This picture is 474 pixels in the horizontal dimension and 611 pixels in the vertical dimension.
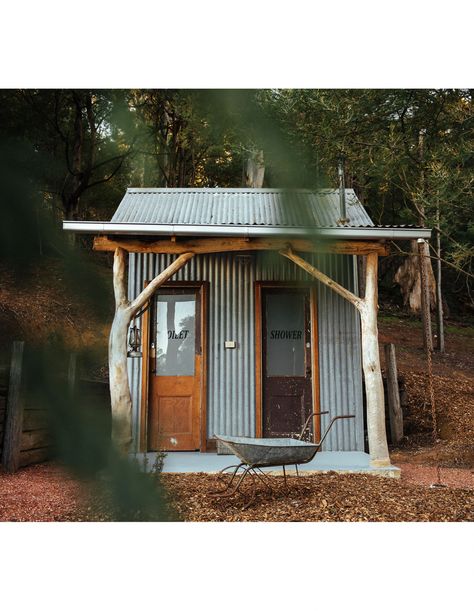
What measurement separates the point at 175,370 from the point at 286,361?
1378 mm

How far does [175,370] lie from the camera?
284 inches

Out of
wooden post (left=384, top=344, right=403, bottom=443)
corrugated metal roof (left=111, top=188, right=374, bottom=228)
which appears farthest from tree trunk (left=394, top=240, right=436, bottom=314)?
corrugated metal roof (left=111, top=188, right=374, bottom=228)

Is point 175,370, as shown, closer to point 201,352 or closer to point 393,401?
point 201,352

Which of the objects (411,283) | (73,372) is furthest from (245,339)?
(411,283)

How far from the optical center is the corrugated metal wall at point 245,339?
23.3 ft

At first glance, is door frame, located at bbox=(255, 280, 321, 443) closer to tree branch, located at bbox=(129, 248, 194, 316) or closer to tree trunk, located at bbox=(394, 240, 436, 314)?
tree branch, located at bbox=(129, 248, 194, 316)

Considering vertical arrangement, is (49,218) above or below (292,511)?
above

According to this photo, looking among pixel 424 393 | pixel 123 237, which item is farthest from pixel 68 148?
pixel 424 393

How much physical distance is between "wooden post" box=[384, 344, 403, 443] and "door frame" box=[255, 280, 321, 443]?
2.25 m

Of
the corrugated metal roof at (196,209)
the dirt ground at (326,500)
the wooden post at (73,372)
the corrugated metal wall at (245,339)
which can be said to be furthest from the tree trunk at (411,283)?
the wooden post at (73,372)

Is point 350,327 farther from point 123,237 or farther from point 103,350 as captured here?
point 103,350

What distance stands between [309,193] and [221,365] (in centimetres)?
655

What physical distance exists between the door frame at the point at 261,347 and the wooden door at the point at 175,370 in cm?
71

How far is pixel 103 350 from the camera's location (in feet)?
2.12
